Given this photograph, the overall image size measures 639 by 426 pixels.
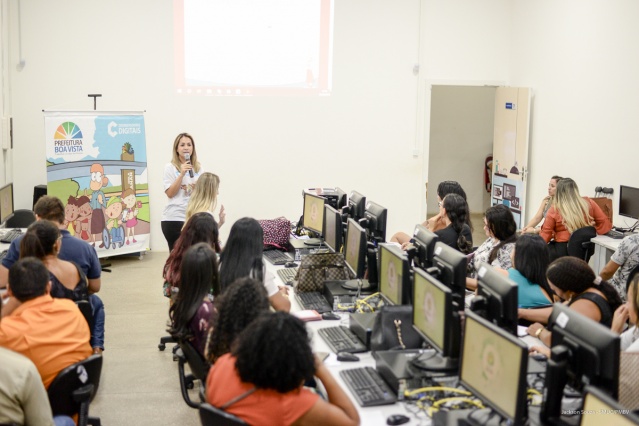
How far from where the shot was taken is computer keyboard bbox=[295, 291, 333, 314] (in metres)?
4.56

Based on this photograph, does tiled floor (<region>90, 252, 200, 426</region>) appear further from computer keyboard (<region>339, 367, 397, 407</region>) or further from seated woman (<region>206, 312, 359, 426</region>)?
seated woman (<region>206, 312, 359, 426</region>)

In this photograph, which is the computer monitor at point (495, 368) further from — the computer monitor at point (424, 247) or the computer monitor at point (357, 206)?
the computer monitor at point (357, 206)

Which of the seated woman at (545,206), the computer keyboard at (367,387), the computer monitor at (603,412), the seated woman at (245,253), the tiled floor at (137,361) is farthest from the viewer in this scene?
the seated woman at (545,206)

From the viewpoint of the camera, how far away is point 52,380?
3357 mm

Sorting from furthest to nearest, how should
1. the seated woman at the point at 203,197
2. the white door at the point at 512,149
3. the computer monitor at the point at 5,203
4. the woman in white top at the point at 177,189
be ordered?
Answer: the white door at the point at 512,149
the woman in white top at the point at 177,189
the computer monitor at the point at 5,203
the seated woman at the point at 203,197

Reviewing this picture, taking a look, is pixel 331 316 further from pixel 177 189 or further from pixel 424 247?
pixel 177 189

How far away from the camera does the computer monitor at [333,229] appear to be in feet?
17.2

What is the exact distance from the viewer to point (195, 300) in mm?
3789

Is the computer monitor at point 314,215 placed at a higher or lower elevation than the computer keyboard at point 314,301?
higher

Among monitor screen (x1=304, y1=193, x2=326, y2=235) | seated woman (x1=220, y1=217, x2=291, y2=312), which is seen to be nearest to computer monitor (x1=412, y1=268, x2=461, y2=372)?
seated woman (x1=220, y1=217, x2=291, y2=312)

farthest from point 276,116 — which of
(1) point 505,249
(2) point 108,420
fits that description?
(2) point 108,420

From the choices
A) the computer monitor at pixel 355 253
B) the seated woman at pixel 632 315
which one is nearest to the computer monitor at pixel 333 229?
the computer monitor at pixel 355 253

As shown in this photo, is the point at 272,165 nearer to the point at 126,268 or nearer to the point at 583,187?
the point at 126,268

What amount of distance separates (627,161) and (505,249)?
299cm
